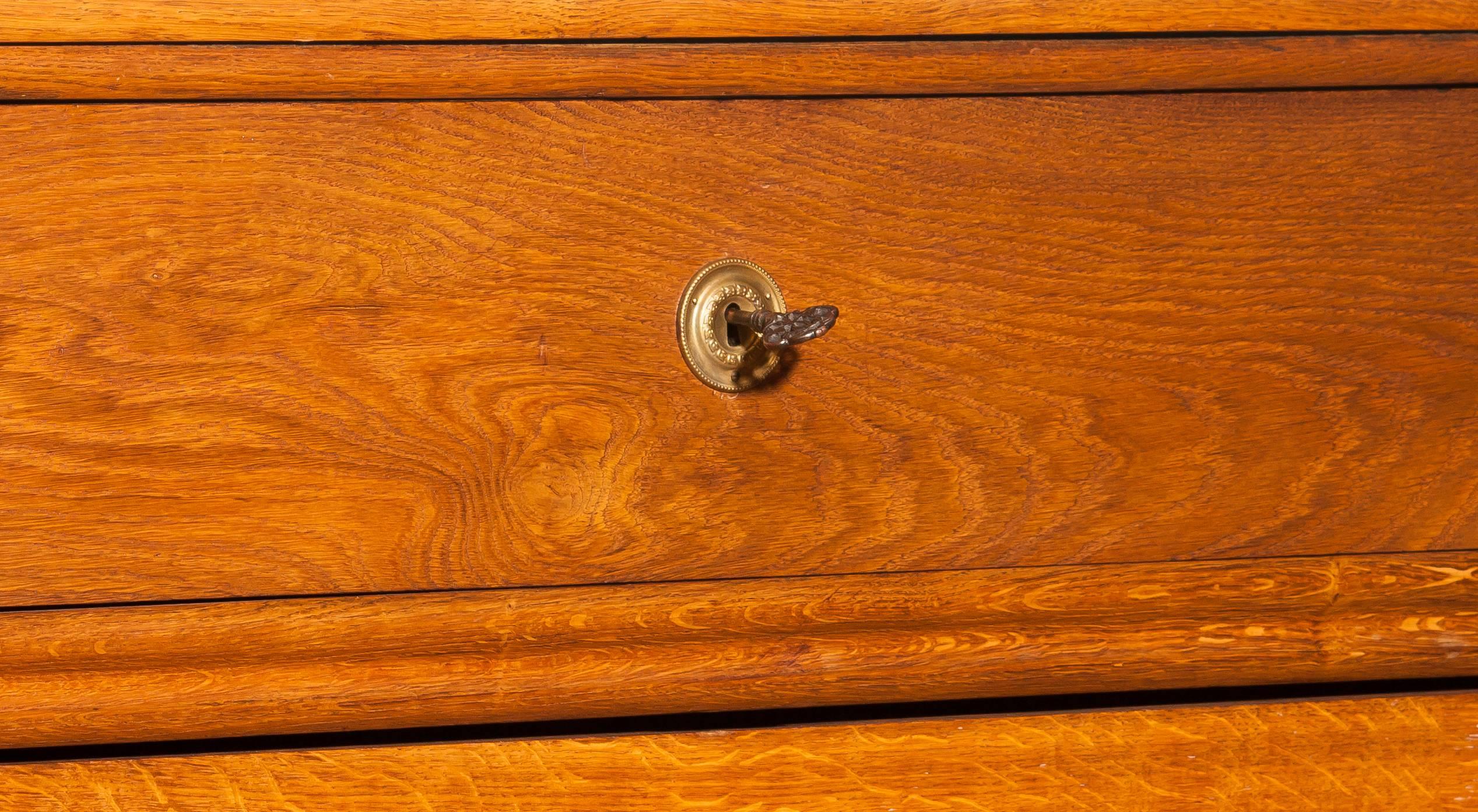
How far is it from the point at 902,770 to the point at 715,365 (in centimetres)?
14

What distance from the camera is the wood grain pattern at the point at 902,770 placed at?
343 mm

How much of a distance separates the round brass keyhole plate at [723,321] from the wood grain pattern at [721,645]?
67mm

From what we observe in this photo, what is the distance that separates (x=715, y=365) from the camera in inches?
13.9

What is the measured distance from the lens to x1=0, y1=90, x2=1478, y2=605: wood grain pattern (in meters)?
0.33

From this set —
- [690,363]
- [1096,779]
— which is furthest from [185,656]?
[1096,779]

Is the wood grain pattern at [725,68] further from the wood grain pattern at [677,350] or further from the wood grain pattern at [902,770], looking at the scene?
the wood grain pattern at [902,770]

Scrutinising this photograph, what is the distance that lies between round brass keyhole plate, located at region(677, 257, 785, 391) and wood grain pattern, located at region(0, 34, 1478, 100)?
0.05 metres

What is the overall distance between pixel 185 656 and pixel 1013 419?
0.26 meters

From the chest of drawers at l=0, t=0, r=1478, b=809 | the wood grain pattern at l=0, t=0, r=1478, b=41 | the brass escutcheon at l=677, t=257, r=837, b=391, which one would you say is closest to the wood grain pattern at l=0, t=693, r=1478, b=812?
the chest of drawers at l=0, t=0, r=1478, b=809

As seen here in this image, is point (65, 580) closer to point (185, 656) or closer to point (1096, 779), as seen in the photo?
point (185, 656)

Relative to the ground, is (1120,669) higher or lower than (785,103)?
lower

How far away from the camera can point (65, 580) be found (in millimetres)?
336

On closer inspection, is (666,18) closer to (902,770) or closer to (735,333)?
(735,333)

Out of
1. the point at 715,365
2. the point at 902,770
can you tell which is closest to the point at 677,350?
the point at 715,365
